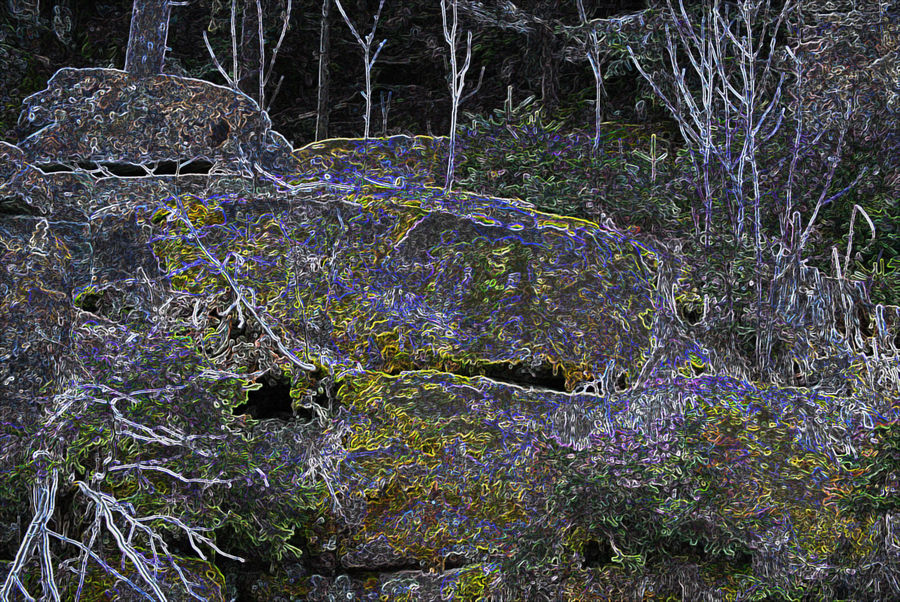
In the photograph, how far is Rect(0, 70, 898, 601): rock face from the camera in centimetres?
373

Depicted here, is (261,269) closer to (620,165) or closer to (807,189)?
(620,165)

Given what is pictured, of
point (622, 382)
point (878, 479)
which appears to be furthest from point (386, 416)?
point (878, 479)

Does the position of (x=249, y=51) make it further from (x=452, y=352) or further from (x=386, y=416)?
(x=386, y=416)

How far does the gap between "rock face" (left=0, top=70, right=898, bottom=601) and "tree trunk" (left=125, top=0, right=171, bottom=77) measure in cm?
137

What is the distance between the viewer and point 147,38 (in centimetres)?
612

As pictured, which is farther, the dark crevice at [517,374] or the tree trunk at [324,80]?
the tree trunk at [324,80]

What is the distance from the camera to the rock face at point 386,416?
373cm

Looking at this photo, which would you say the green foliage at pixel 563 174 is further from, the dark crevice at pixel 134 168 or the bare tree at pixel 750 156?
the dark crevice at pixel 134 168

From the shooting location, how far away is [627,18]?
693cm

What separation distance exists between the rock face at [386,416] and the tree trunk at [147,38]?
137 cm

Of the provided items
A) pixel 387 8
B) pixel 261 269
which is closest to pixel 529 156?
pixel 261 269

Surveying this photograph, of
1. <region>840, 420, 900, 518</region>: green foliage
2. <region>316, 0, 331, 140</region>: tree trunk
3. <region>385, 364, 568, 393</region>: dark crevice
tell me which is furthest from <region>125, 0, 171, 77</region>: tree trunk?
<region>840, 420, 900, 518</region>: green foliage

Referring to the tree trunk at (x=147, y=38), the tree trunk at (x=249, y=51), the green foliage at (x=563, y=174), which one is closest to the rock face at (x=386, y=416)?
the green foliage at (x=563, y=174)

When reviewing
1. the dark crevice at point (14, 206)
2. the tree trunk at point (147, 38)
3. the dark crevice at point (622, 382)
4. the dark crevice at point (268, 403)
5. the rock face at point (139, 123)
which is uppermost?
the tree trunk at point (147, 38)
